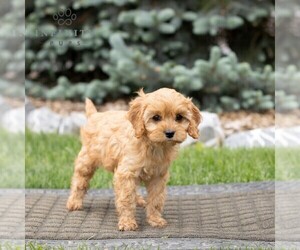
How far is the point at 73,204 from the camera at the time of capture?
184 inches

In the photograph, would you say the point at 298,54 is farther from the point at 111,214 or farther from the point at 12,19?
the point at 111,214

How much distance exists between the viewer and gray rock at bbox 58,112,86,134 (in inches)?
295

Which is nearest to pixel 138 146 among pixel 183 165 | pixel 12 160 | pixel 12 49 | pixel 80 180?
pixel 80 180

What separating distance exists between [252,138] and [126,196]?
3.19 metres

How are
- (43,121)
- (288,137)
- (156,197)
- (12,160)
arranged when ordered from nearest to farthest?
(156,197) → (12,160) → (288,137) → (43,121)

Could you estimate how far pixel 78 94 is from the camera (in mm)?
8164

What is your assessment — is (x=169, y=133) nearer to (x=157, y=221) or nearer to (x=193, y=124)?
(x=193, y=124)

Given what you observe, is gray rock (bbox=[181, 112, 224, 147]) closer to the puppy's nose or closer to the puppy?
the puppy

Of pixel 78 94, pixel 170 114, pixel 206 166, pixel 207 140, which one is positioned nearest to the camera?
pixel 170 114

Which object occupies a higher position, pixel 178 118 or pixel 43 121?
pixel 178 118

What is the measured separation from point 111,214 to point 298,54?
4.12 m

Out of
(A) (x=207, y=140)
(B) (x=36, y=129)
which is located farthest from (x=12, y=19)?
(A) (x=207, y=140)

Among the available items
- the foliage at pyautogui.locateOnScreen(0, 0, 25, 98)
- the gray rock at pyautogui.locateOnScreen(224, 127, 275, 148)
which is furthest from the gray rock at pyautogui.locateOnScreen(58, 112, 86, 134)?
the gray rock at pyautogui.locateOnScreen(224, 127, 275, 148)

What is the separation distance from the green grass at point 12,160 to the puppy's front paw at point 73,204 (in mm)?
938
